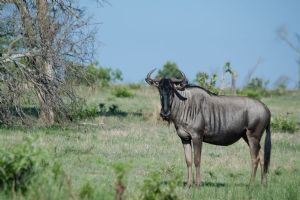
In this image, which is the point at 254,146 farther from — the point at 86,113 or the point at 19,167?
the point at 86,113

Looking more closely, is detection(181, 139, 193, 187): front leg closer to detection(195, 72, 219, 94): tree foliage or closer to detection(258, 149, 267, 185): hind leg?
detection(258, 149, 267, 185): hind leg

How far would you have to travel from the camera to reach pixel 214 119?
14289 mm

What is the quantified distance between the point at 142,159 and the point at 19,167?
7281mm

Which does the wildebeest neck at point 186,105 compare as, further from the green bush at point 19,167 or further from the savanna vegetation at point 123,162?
the green bush at point 19,167

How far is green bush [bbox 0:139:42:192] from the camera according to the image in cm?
920

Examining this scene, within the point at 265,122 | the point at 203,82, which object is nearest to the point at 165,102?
the point at 265,122

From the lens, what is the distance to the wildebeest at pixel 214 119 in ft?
46.0

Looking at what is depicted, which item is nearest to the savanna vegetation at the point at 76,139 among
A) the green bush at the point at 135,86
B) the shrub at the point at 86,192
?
the shrub at the point at 86,192

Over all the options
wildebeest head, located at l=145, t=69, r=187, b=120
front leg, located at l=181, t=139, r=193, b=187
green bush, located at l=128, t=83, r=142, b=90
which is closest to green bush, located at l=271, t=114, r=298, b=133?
front leg, located at l=181, t=139, r=193, b=187

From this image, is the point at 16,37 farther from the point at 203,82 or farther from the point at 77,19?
the point at 203,82

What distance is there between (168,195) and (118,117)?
58.1 ft

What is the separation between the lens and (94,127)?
23000mm

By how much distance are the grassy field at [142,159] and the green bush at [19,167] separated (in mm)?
181

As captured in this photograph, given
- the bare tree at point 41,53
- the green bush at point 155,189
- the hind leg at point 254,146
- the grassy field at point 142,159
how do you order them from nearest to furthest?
the green bush at point 155,189
the grassy field at point 142,159
the hind leg at point 254,146
the bare tree at point 41,53
